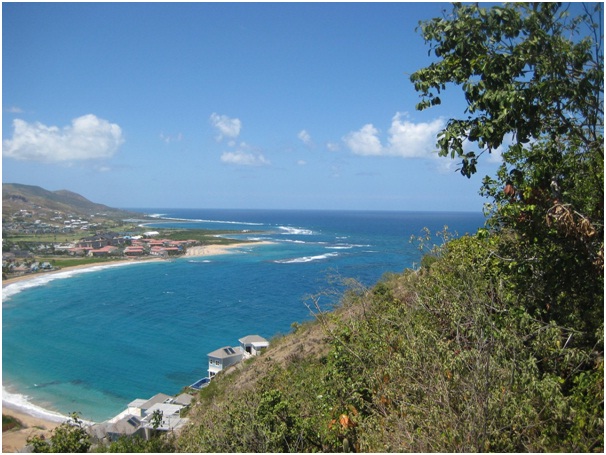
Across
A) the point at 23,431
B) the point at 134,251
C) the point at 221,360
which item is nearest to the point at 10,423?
the point at 23,431

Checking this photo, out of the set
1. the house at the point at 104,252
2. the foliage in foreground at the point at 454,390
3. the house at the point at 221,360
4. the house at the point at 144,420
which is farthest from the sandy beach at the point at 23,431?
the house at the point at 104,252

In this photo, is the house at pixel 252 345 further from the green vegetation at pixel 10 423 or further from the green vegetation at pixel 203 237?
the green vegetation at pixel 203 237

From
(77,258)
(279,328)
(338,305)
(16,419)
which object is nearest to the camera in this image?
(338,305)

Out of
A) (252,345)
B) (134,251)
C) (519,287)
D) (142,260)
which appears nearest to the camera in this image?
(519,287)

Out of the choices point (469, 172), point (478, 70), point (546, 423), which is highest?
point (478, 70)

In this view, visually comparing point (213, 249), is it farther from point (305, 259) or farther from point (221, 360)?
point (221, 360)

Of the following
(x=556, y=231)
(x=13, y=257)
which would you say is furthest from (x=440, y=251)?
(x=13, y=257)

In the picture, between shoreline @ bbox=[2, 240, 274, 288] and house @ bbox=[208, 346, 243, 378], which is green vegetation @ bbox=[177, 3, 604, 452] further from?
shoreline @ bbox=[2, 240, 274, 288]

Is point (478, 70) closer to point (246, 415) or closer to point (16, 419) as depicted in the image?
point (246, 415)
